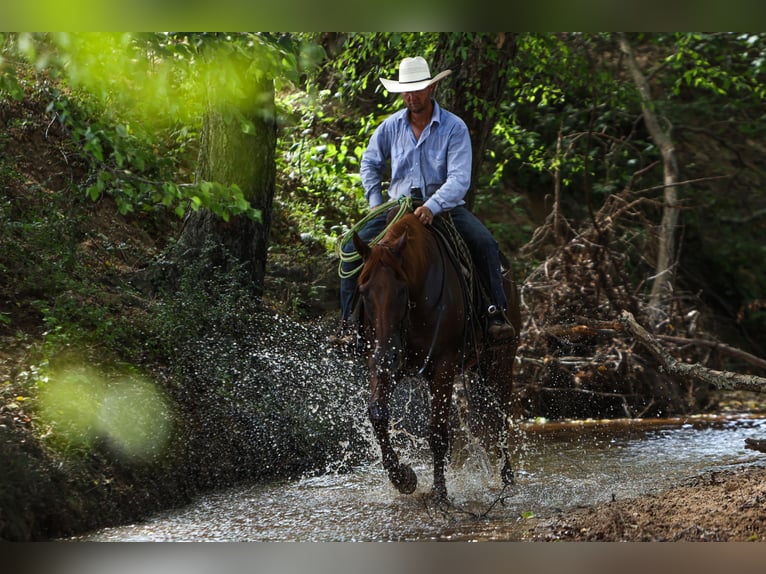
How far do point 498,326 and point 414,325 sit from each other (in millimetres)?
761

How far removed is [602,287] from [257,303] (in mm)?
3315

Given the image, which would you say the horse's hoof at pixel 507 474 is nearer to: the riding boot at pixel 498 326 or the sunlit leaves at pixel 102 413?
the riding boot at pixel 498 326

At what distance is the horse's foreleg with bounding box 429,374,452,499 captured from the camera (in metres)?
5.87

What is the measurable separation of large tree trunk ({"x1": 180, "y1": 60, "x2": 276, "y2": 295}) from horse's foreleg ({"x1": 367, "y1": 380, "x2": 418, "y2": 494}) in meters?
3.08

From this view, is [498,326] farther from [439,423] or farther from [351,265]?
[351,265]

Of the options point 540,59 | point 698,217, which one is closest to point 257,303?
point 540,59

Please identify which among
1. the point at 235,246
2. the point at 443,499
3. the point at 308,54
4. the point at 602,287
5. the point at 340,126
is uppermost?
the point at 340,126

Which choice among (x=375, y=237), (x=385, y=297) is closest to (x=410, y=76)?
(x=375, y=237)

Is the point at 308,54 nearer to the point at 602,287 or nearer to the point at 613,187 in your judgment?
the point at 602,287

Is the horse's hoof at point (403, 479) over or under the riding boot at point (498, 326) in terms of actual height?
under

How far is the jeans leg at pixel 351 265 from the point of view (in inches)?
239

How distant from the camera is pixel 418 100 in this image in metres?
6.16

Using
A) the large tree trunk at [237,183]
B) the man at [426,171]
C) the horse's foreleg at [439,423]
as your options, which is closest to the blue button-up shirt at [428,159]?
the man at [426,171]

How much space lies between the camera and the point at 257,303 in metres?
8.48
